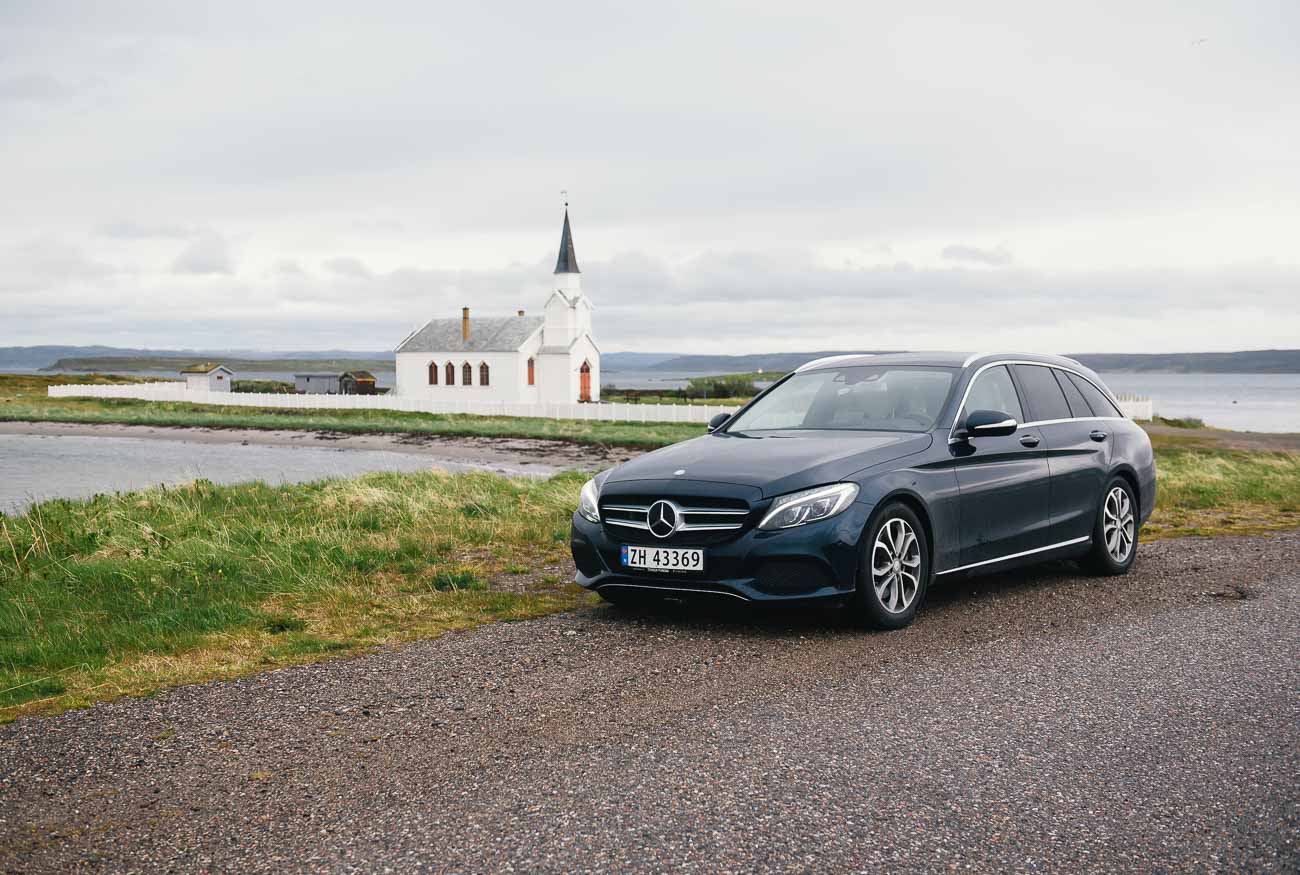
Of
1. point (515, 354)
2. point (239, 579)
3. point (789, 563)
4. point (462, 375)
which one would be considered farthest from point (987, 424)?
point (462, 375)

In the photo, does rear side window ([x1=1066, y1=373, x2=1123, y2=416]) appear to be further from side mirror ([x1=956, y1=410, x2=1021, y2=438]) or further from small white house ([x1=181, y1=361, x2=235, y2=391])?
small white house ([x1=181, y1=361, x2=235, y2=391])

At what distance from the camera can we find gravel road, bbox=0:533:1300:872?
12.6 ft

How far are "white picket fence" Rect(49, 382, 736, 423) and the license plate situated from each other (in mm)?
39597

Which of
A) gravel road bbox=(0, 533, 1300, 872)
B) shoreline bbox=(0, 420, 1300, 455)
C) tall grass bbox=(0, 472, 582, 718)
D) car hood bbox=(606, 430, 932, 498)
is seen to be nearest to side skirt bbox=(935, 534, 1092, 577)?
gravel road bbox=(0, 533, 1300, 872)

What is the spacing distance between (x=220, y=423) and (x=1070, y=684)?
2076 inches

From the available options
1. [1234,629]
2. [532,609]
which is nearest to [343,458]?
[532,609]

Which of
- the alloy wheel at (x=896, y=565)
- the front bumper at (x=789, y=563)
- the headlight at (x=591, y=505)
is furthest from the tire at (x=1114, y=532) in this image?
the headlight at (x=591, y=505)

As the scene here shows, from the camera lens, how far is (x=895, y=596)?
7.21 metres

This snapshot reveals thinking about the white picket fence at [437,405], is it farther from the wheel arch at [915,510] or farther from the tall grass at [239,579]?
the wheel arch at [915,510]

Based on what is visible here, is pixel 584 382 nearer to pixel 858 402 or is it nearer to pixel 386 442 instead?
pixel 386 442

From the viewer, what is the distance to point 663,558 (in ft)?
23.2

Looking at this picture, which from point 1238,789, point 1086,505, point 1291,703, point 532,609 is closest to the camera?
point 1238,789

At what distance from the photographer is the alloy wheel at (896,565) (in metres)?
7.11

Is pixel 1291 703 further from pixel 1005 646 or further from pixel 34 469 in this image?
pixel 34 469
